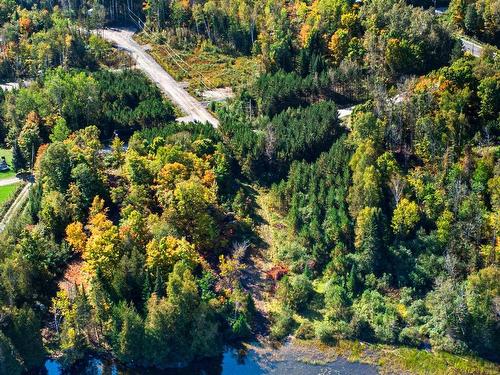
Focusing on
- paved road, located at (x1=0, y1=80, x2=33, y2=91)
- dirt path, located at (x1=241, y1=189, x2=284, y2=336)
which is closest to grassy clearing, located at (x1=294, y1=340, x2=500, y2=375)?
dirt path, located at (x1=241, y1=189, x2=284, y2=336)

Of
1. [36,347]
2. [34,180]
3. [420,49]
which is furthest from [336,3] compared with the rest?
[36,347]

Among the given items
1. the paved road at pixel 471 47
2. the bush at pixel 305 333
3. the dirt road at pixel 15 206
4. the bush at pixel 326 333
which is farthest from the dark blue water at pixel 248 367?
the paved road at pixel 471 47

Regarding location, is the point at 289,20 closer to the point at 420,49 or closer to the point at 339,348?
the point at 420,49

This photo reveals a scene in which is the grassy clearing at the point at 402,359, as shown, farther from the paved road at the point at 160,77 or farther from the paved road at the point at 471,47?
the paved road at the point at 471,47

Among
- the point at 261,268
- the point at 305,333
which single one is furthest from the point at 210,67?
the point at 305,333

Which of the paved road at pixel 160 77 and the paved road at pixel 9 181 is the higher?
the paved road at pixel 160 77

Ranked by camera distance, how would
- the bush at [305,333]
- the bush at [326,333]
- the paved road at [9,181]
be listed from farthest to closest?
1. the paved road at [9,181]
2. the bush at [305,333]
3. the bush at [326,333]
